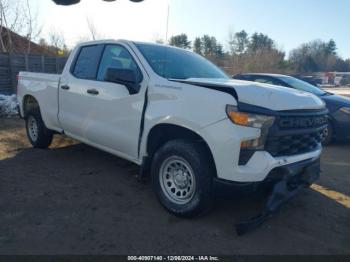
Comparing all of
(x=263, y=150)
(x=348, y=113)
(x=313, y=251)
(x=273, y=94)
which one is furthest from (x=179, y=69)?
(x=348, y=113)

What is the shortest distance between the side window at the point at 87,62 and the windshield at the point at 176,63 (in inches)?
33.4

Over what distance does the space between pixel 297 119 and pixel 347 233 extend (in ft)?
4.42

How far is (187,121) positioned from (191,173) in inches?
22.0

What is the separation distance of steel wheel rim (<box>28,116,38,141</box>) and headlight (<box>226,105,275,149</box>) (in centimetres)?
462

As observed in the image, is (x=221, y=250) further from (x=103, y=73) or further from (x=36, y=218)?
(x=103, y=73)

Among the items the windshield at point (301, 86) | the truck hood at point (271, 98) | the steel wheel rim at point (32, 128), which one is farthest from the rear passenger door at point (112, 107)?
the windshield at point (301, 86)

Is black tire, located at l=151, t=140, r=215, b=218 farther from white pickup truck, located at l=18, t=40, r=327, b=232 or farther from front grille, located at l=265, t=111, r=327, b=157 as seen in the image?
front grille, located at l=265, t=111, r=327, b=157

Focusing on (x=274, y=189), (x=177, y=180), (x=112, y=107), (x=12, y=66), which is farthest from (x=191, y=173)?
(x=12, y=66)

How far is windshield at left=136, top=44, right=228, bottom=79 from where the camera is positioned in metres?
4.35

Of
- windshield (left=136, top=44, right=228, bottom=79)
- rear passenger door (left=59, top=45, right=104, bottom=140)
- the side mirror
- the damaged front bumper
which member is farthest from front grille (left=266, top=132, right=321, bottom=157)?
rear passenger door (left=59, top=45, right=104, bottom=140)

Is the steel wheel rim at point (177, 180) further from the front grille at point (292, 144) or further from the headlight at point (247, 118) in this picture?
the front grille at point (292, 144)

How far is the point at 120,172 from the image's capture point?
5.45 meters

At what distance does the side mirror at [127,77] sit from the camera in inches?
160

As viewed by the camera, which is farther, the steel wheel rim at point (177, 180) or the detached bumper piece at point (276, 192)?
the steel wheel rim at point (177, 180)
